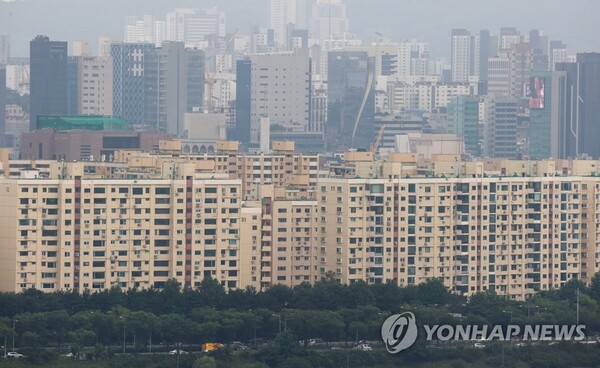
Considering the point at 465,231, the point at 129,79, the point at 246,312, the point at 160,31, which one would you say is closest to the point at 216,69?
the point at 129,79

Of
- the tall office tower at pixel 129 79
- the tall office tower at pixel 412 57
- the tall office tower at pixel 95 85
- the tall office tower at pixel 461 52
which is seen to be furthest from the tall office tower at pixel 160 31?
the tall office tower at pixel 95 85

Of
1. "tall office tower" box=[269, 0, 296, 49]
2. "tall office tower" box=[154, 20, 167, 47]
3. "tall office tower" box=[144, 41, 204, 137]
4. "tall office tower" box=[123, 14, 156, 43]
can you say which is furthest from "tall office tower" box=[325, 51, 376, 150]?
"tall office tower" box=[269, 0, 296, 49]

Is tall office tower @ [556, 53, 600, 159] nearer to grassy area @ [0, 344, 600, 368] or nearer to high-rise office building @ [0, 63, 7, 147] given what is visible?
high-rise office building @ [0, 63, 7, 147]

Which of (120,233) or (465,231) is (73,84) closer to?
(465,231)

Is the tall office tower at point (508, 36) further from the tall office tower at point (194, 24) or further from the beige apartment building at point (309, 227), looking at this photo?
the beige apartment building at point (309, 227)

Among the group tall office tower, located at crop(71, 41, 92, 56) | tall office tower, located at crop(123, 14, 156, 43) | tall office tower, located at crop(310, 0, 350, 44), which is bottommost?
tall office tower, located at crop(71, 41, 92, 56)
